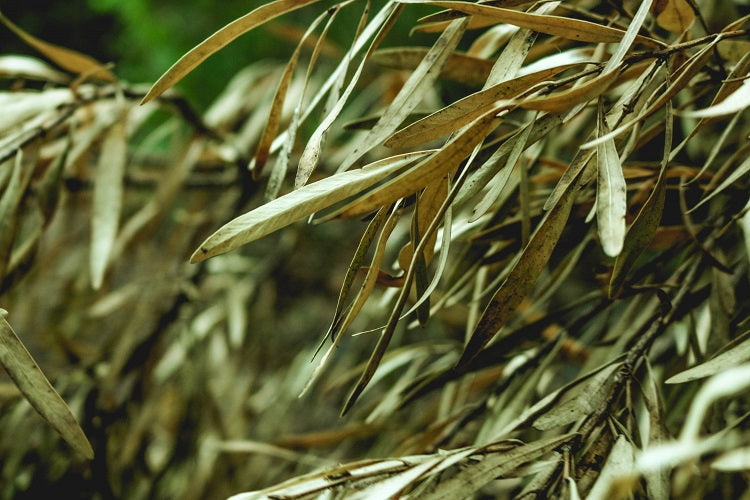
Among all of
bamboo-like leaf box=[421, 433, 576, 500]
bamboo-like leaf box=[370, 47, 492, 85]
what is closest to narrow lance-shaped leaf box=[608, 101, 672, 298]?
bamboo-like leaf box=[421, 433, 576, 500]

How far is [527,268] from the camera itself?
0.39m

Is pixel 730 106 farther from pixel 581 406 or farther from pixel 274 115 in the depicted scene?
pixel 274 115

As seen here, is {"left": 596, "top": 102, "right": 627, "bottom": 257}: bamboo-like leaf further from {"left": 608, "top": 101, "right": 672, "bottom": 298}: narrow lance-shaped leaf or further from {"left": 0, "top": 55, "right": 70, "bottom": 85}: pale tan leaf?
{"left": 0, "top": 55, "right": 70, "bottom": 85}: pale tan leaf

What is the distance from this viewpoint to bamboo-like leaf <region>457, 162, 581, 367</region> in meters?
0.39

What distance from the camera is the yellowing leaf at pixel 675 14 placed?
1.61 ft

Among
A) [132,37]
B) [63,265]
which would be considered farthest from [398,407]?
[132,37]

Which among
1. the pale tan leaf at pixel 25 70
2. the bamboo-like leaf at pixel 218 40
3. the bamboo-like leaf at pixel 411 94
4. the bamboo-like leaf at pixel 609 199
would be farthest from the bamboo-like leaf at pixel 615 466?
the pale tan leaf at pixel 25 70

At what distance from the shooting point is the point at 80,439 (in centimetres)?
41

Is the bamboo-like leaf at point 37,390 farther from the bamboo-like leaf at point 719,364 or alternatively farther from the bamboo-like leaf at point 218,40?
the bamboo-like leaf at point 719,364

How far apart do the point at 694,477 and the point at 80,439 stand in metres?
0.58

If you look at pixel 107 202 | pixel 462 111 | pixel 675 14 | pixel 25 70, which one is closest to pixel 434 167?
pixel 462 111

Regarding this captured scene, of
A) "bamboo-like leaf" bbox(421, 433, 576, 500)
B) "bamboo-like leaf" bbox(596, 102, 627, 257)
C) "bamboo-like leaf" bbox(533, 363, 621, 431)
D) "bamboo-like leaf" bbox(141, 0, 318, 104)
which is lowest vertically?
"bamboo-like leaf" bbox(533, 363, 621, 431)

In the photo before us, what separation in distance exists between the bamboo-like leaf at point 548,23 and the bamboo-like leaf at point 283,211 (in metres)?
0.11

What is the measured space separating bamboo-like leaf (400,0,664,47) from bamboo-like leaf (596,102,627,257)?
57 mm
